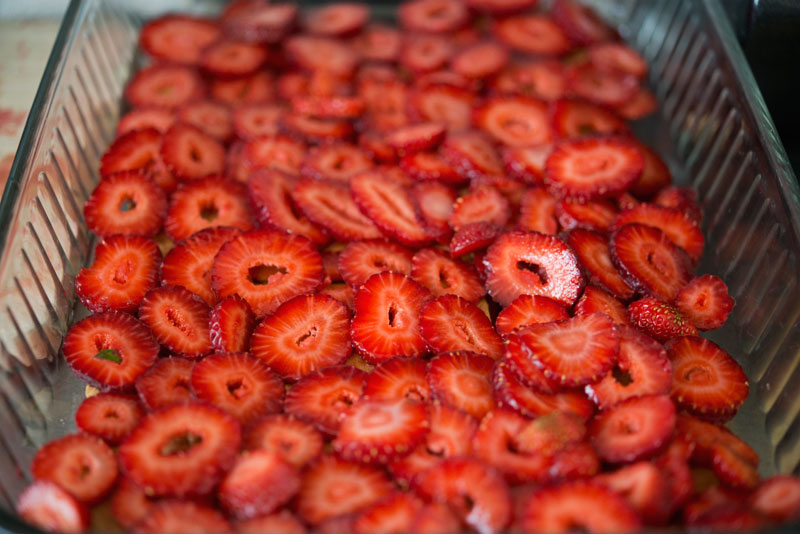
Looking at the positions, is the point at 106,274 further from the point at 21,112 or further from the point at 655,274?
the point at 655,274

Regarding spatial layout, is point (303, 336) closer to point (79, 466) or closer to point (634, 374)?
point (79, 466)

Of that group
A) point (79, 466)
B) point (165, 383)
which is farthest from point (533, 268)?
point (79, 466)

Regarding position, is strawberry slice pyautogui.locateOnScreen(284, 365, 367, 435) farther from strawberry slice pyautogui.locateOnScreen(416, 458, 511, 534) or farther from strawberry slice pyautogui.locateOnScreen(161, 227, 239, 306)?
strawberry slice pyautogui.locateOnScreen(161, 227, 239, 306)

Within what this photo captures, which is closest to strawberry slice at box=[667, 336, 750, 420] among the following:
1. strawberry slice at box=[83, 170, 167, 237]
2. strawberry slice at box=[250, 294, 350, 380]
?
strawberry slice at box=[250, 294, 350, 380]

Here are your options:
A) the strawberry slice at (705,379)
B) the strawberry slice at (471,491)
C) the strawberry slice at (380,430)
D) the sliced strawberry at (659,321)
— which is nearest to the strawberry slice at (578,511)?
the strawberry slice at (471,491)

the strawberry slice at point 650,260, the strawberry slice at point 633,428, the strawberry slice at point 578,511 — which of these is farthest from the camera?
the strawberry slice at point 650,260

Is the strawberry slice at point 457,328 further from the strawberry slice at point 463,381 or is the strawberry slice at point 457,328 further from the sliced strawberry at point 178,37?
the sliced strawberry at point 178,37
